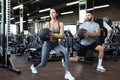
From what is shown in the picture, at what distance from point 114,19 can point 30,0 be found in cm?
737

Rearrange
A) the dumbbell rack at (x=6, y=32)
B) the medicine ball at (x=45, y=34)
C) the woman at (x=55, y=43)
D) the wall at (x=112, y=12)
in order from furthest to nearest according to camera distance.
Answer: the wall at (x=112, y=12) → the dumbbell rack at (x=6, y=32) → the woman at (x=55, y=43) → the medicine ball at (x=45, y=34)

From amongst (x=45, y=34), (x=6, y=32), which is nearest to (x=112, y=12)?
(x=6, y=32)

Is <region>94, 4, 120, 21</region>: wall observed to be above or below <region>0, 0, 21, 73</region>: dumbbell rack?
above

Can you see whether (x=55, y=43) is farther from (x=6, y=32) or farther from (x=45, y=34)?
(x=6, y=32)

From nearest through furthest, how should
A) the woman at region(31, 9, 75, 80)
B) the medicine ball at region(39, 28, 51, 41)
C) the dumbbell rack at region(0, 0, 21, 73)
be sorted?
the medicine ball at region(39, 28, 51, 41) → the woman at region(31, 9, 75, 80) → the dumbbell rack at region(0, 0, 21, 73)

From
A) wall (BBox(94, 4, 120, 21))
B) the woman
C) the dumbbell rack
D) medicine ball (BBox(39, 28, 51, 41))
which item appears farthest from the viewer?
wall (BBox(94, 4, 120, 21))

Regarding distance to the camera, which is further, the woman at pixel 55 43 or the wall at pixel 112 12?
the wall at pixel 112 12

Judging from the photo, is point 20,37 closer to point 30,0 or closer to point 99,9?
point 30,0

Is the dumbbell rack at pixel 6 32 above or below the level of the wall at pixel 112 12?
below

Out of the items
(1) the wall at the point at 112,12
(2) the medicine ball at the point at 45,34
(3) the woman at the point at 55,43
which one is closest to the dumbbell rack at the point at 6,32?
(3) the woman at the point at 55,43

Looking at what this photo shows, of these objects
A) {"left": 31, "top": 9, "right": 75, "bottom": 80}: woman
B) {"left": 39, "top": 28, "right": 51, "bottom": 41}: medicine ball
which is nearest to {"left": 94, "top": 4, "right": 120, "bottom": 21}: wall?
{"left": 31, "top": 9, "right": 75, "bottom": 80}: woman

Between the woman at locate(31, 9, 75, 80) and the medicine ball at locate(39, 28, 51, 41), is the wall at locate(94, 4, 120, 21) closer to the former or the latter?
the woman at locate(31, 9, 75, 80)

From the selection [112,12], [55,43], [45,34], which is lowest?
[55,43]

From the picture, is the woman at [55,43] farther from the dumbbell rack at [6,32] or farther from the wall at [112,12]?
the wall at [112,12]
